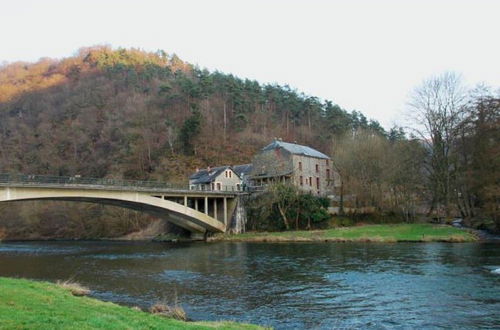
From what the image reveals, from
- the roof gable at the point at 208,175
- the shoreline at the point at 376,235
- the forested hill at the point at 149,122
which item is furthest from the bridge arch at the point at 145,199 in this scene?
the forested hill at the point at 149,122

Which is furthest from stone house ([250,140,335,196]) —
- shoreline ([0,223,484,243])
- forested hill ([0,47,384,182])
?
forested hill ([0,47,384,182])

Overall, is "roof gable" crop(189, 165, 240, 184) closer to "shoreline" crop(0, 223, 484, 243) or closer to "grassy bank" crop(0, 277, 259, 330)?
"shoreline" crop(0, 223, 484, 243)

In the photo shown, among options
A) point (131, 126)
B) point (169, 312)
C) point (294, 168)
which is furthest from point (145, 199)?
point (131, 126)

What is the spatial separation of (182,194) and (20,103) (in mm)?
98738

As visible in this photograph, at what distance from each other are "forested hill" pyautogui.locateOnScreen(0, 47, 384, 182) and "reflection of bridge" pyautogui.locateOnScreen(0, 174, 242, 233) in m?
19.4

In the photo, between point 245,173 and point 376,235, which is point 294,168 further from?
point 376,235

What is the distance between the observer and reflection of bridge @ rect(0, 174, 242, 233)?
39188 mm

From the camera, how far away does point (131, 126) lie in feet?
346

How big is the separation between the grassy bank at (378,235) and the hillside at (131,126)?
30.2 meters

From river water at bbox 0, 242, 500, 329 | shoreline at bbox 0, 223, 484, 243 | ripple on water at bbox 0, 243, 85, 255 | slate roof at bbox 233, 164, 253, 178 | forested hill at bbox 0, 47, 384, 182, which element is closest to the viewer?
river water at bbox 0, 242, 500, 329

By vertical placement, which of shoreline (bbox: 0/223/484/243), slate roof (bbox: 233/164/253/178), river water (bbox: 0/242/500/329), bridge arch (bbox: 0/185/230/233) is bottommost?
river water (bbox: 0/242/500/329)

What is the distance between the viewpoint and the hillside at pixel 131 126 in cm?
8150

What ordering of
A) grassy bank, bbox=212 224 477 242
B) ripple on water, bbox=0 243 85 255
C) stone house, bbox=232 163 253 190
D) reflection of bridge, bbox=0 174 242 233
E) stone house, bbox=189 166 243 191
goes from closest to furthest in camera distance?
reflection of bridge, bbox=0 174 242 233 → grassy bank, bbox=212 224 477 242 → ripple on water, bbox=0 243 85 255 → stone house, bbox=189 166 243 191 → stone house, bbox=232 163 253 190

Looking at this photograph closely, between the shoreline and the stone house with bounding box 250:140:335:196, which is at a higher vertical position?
the stone house with bounding box 250:140:335:196
